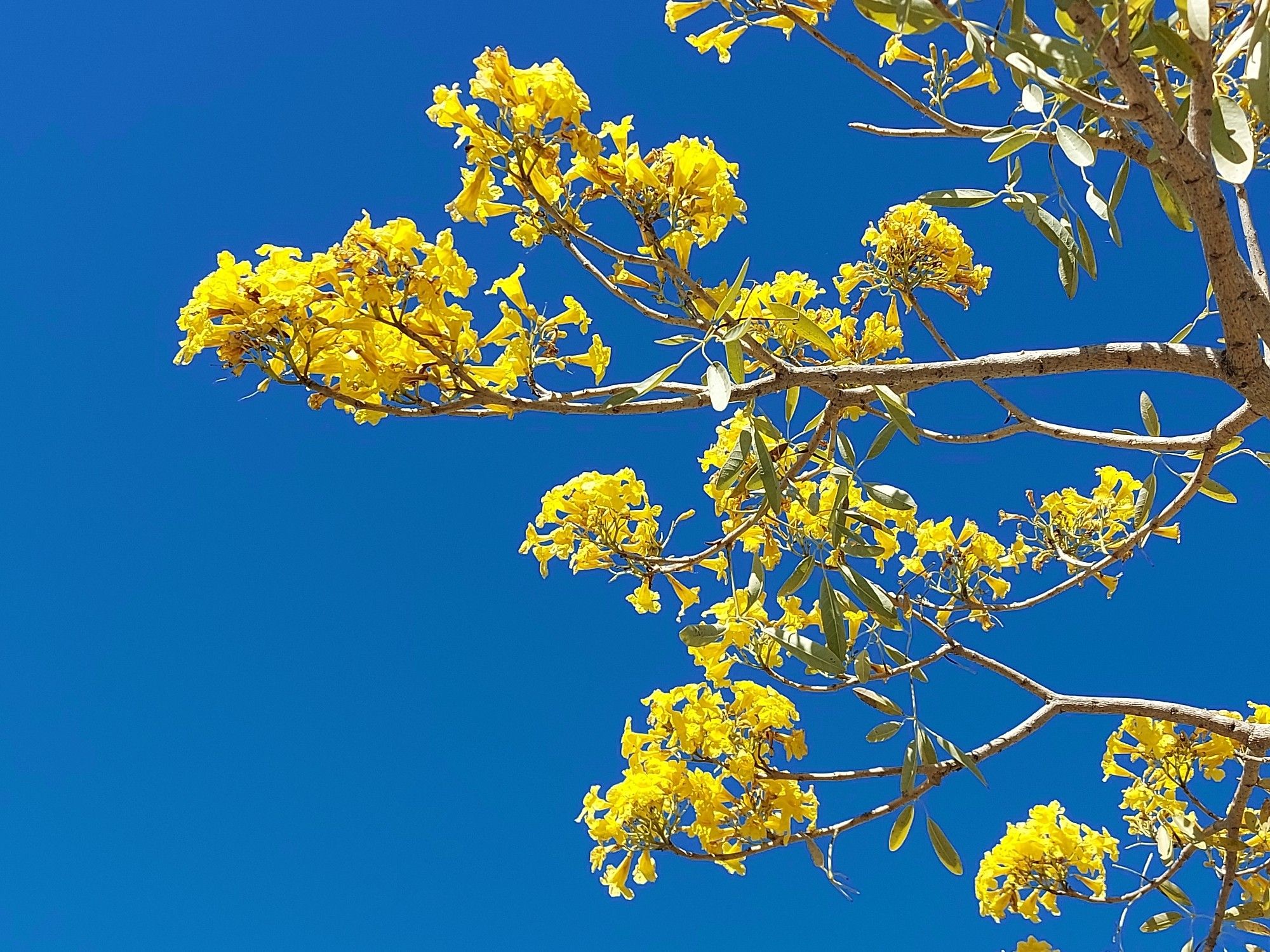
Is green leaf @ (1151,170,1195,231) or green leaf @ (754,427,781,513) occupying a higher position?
green leaf @ (1151,170,1195,231)

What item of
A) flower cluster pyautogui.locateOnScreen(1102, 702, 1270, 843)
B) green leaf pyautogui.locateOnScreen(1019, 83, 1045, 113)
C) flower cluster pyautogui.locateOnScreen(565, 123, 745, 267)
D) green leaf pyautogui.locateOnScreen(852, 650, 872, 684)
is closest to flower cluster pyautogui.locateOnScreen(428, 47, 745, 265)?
flower cluster pyautogui.locateOnScreen(565, 123, 745, 267)

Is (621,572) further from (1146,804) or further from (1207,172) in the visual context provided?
(1146,804)

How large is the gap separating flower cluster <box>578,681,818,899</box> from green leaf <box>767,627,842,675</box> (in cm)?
68

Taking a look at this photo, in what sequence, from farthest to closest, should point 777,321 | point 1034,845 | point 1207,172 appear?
1. point 1034,845
2. point 777,321
3. point 1207,172

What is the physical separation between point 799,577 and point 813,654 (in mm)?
Result: 216

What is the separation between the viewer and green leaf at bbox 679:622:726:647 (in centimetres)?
262

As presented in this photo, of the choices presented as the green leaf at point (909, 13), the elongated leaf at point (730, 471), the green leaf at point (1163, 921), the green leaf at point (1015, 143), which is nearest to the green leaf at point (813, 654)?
the elongated leaf at point (730, 471)

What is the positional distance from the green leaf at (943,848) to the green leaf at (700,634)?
725mm

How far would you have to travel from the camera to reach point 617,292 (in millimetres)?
2072

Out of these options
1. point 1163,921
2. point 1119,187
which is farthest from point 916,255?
point 1163,921

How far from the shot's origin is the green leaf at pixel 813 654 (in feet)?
7.94

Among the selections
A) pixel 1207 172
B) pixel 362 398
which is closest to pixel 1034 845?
pixel 1207 172

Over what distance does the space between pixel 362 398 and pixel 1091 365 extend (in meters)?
1.50

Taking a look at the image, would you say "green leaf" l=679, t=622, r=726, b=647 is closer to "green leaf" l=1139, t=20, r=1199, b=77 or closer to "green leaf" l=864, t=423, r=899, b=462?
"green leaf" l=864, t=423, r=899, b=462
